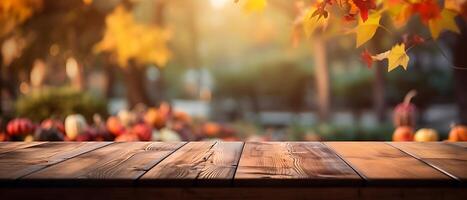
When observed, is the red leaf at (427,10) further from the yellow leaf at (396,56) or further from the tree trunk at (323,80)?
the tree trunk at (323,80)

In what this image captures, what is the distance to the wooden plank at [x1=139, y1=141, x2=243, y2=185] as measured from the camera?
2.13 meters

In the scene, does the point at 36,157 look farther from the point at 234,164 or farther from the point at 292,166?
the point at 292,166

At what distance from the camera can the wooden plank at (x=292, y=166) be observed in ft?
6.94

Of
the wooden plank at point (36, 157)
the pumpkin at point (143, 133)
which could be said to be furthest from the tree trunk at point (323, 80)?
the wooden plank at point (36, 157)

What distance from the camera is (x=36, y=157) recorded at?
275 centimetres

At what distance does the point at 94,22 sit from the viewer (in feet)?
49.3

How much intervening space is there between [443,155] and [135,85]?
13.1 metres

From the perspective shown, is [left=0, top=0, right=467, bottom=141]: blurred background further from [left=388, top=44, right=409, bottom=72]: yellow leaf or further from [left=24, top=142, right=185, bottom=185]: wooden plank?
[left=24, top=142, right=185, bottom=185]: wooden plank

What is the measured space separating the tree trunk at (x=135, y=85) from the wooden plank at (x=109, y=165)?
40.6 ft

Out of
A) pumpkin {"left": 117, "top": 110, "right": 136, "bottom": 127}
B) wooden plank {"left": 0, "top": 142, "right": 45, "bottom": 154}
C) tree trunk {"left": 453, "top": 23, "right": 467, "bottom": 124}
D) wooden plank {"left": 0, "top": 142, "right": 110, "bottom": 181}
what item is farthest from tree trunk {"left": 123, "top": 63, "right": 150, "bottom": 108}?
wooden plank {"left": 0, "top": 142, "right": 110, "bottom": 181}

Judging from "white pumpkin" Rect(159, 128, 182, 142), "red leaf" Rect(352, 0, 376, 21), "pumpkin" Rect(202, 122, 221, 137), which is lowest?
"pumpkin" Rect(202, 122, 221, 137)

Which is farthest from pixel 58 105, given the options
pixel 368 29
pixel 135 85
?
pixel 368 29

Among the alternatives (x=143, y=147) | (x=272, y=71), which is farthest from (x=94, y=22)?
(x=143, y=147)

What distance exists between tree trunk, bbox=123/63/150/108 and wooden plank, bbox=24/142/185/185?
12.4 m
